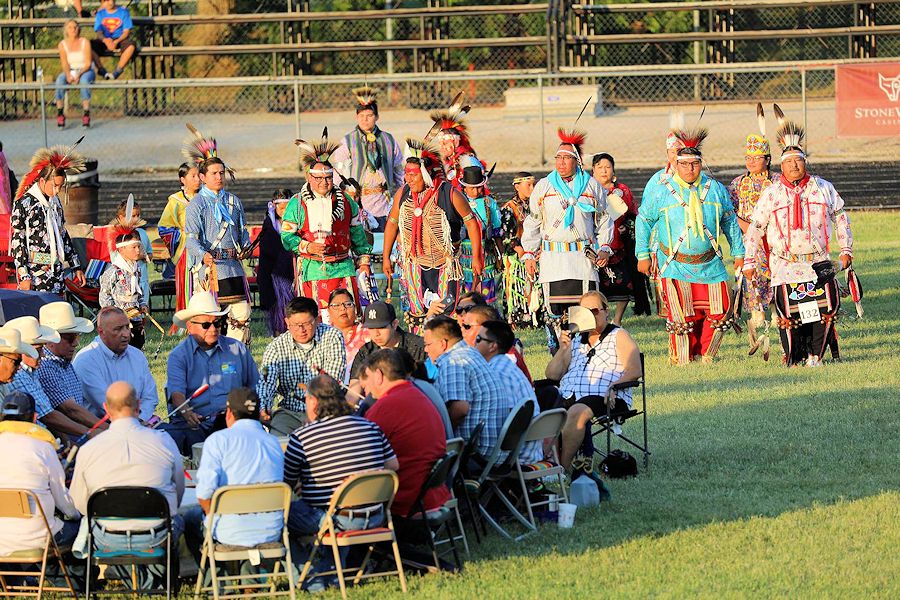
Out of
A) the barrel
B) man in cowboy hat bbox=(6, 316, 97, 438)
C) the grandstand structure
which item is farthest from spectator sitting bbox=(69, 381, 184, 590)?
the grandstand structure

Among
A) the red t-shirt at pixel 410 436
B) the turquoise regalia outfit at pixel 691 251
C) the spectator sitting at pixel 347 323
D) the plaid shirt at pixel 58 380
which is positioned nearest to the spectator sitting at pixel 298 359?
the spectator sitting at pixel 347 323

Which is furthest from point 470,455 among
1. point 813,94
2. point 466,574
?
point 813,94

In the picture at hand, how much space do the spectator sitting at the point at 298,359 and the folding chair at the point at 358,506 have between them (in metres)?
1.91

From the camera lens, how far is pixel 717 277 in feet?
33.2

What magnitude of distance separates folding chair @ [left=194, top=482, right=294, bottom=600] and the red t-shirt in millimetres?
557

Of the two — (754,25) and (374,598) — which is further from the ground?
(754,25)

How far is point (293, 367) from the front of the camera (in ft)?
24.4

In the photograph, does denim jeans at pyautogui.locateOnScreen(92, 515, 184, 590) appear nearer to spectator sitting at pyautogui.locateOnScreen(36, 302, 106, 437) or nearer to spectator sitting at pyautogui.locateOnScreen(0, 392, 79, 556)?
spectator sitting at pyautogui.locateOnScreen(0, 392, 79, 556)

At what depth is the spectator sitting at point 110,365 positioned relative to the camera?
23.7 feet

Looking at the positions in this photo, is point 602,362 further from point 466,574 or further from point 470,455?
point 466,574

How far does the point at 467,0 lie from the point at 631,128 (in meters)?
5.32

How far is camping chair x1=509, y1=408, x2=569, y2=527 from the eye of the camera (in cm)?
627

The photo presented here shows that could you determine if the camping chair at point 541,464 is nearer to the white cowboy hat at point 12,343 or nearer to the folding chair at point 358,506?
the folding chair at point 358,506

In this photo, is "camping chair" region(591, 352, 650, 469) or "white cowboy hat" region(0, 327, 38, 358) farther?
"camping chair" region(591, 352, 650, 469)
